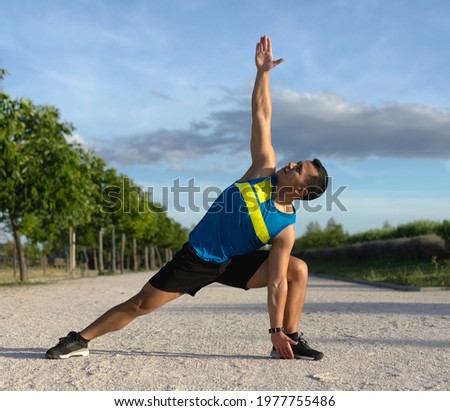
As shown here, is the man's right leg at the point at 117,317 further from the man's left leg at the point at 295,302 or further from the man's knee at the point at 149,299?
the man's left leg at the point at 295,302

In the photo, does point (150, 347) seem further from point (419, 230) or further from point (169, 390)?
point (419, 230)

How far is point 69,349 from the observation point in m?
5.57

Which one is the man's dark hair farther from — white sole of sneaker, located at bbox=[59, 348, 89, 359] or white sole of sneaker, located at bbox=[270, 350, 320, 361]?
white sole of sneaker, located at bbox=[59, 348, 89, 359]

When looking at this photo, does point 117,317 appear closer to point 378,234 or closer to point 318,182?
point 318,182

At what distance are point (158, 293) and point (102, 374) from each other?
2.65ft

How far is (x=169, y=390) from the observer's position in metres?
4.29

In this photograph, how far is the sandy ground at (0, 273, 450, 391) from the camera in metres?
4.54

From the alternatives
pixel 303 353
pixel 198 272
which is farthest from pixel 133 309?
pixel 303 353

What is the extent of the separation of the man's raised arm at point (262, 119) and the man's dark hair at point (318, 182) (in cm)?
39

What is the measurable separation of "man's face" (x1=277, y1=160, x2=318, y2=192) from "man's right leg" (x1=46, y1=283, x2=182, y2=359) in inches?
52.6

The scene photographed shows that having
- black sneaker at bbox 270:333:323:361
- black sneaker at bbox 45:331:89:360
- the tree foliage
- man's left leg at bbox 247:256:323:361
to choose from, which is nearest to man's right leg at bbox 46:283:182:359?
black sneaker at bbox 45:331:89:360

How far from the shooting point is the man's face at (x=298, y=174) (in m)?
5.04

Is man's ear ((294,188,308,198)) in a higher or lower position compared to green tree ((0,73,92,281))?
lower
